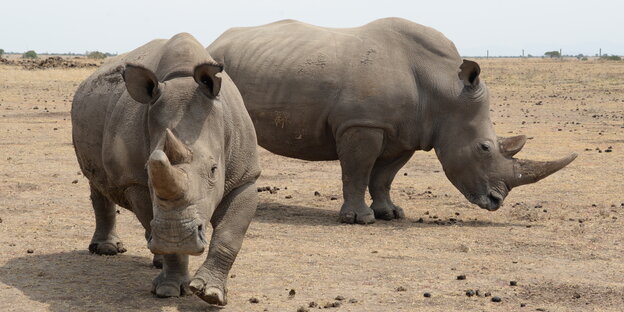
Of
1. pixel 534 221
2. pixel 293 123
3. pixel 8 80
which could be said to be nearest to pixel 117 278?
pixel 293 123

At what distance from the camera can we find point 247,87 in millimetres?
10109

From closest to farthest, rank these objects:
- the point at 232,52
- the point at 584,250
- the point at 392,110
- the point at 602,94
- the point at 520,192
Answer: the point at 584,250
the point at 392,110
the point at 232,52
the point at 520,192
the point at 602,94

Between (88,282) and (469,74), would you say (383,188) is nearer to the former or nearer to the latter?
(469,74)

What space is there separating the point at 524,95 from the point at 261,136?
21.8 m

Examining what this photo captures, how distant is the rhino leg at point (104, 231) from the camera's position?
25.4 ft

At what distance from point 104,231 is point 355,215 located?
2.82 meters

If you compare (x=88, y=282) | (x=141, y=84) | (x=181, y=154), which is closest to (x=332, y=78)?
(x=88, y=282)

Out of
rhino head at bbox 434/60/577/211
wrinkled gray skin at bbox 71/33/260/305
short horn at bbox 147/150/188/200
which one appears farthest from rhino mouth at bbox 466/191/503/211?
short horn at bbox 147/150/188/200

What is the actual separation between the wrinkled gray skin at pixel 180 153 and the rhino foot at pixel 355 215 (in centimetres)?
329

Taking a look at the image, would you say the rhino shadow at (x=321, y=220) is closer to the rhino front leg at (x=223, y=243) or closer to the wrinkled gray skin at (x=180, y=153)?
the wrinkled gray skin at (x=180, y=153)

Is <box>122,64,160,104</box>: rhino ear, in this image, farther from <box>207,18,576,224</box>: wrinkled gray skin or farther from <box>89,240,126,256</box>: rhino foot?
<box>207,18,576,224</box>: wrinkled gray skin

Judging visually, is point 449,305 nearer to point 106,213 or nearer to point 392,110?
point 106,213

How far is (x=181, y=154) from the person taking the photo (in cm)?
526

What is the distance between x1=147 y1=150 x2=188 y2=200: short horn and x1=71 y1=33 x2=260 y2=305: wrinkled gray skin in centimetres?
1
